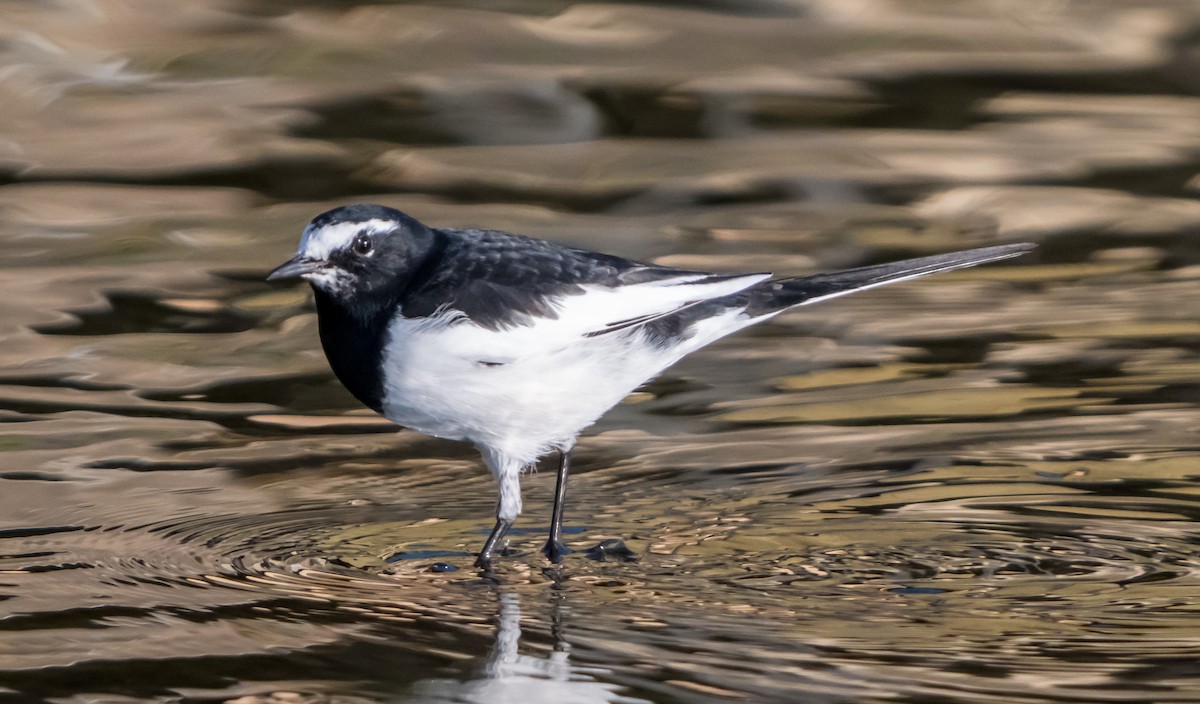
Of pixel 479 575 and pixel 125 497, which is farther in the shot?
pixel 125 497

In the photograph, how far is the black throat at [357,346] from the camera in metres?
5.89

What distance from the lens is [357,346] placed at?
5.94 meters

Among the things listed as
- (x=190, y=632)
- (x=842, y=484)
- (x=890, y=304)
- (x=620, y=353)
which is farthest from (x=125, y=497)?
(x=890, y=304)

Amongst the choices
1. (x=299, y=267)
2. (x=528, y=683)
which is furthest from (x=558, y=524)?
(x=528, y=683)

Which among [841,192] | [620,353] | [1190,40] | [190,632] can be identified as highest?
[1190,40]

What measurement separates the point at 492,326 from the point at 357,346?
1.57 ft

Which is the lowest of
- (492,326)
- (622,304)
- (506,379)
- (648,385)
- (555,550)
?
Result: (555,550)

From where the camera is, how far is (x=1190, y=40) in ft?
41.6

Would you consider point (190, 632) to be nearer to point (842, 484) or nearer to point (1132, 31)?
point (842, 484)

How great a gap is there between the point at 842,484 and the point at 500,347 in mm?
1591

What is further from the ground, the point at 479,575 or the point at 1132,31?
the point at 1132,31

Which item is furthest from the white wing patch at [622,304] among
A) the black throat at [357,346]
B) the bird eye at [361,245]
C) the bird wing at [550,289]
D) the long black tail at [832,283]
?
the bird eye at [361,245]

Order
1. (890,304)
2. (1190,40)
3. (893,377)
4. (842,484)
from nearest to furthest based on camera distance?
(842,484), (893,377), (890,304), (1190,40)

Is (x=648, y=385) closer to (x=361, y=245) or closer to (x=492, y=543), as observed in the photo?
(x=492, y=543)
